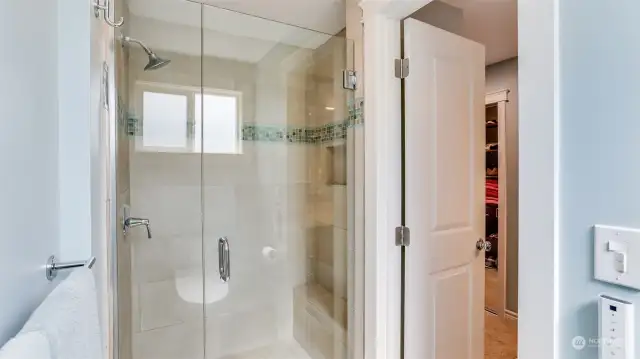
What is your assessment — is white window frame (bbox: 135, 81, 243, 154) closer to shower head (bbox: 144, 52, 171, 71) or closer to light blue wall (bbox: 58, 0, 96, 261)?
shower head (bbox: 144, 52, 171, 71)

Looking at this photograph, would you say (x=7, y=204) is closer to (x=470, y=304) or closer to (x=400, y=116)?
(x=400, y=116)

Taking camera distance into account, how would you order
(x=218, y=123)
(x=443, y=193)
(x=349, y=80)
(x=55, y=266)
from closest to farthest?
(x=55, y=266)
(x=443, y=193)
(x=349, y=80)
(x=218, y=123)

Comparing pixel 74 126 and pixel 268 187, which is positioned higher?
pixel 74 126

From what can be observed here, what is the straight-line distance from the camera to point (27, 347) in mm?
464

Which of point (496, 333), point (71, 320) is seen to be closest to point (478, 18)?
point (496, 333)

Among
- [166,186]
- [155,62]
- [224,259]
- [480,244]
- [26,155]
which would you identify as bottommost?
[224,259]

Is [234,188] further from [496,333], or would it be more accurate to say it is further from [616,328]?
[496,333]

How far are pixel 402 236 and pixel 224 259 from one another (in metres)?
1.36

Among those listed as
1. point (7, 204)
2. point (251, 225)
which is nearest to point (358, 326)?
point (251, 225)

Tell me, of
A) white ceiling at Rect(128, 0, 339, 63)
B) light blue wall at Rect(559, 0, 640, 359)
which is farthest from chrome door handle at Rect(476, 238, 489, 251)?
white ceiling at Rect(128, 0, 339, 63)

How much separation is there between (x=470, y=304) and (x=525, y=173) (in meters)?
1.23

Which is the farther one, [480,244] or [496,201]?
[496,201]

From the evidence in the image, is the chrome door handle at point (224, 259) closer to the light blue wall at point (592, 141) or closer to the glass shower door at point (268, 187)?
the glass shower door at point (268, 187)

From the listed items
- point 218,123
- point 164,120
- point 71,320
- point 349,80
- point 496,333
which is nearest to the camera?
point 71,320
